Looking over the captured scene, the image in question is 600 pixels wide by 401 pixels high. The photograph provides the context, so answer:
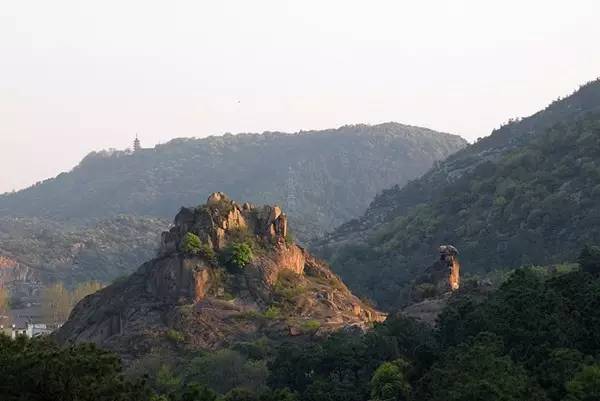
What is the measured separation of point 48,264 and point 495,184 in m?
79.3

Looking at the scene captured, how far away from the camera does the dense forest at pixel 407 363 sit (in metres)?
27.5

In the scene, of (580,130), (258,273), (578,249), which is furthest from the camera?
(580,130)

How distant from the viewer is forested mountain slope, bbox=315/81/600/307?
3976 inches

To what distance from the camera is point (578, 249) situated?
302 ft

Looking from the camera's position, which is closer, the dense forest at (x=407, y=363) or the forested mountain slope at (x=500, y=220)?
the dense forest at (x=407, y=363)

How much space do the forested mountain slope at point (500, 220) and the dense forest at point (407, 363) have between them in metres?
43.7

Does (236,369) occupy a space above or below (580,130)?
below

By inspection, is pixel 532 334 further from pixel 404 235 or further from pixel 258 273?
pixel 404 235

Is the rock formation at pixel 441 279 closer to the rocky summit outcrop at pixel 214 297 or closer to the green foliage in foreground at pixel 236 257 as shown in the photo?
the rocky summit outcrop at pixel 214 297

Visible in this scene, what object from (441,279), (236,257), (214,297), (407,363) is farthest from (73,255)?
(407,363)

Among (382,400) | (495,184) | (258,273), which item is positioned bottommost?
(382,400)

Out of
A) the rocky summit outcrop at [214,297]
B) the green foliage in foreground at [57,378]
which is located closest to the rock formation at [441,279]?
the rocky summit outcrop at [214,297]

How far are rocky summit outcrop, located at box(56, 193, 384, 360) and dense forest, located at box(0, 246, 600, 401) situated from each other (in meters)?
3.00

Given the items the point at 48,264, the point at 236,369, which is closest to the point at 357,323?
the point at 236,369
